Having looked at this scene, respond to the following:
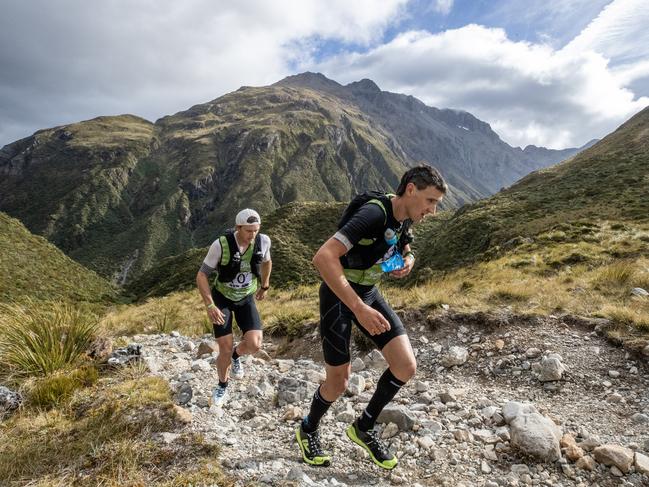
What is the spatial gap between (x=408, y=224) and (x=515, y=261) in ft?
41.9

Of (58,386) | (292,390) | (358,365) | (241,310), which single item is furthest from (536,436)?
(58,386)

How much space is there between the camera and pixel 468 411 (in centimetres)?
457

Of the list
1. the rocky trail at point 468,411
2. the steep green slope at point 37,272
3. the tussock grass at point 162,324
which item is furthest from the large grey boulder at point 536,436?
the steep green slope at point 37,272

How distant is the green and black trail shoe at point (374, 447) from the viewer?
12.0 feet

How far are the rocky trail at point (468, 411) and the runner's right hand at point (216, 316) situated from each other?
1.07m

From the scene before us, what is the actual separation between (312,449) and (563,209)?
33655 millimetres

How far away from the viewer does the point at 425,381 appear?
18.7 feet

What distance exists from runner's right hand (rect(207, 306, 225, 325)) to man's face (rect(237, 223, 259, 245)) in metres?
1.06

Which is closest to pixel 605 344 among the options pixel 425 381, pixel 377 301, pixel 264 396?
pixel 425 381

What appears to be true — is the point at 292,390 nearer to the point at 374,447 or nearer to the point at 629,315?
the point at 374,447

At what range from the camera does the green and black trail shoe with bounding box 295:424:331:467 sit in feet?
12.2

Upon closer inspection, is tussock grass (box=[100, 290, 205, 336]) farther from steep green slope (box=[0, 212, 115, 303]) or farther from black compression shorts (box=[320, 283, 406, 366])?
steep green slope (box=[0, 212, 115, 303])

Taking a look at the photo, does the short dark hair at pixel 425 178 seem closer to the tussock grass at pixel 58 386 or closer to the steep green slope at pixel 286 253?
the tussock grass at pixel 58 386

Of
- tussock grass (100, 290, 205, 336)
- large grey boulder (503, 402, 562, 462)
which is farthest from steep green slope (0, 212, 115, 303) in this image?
large grey boulder (503, 402, 562, 462)
